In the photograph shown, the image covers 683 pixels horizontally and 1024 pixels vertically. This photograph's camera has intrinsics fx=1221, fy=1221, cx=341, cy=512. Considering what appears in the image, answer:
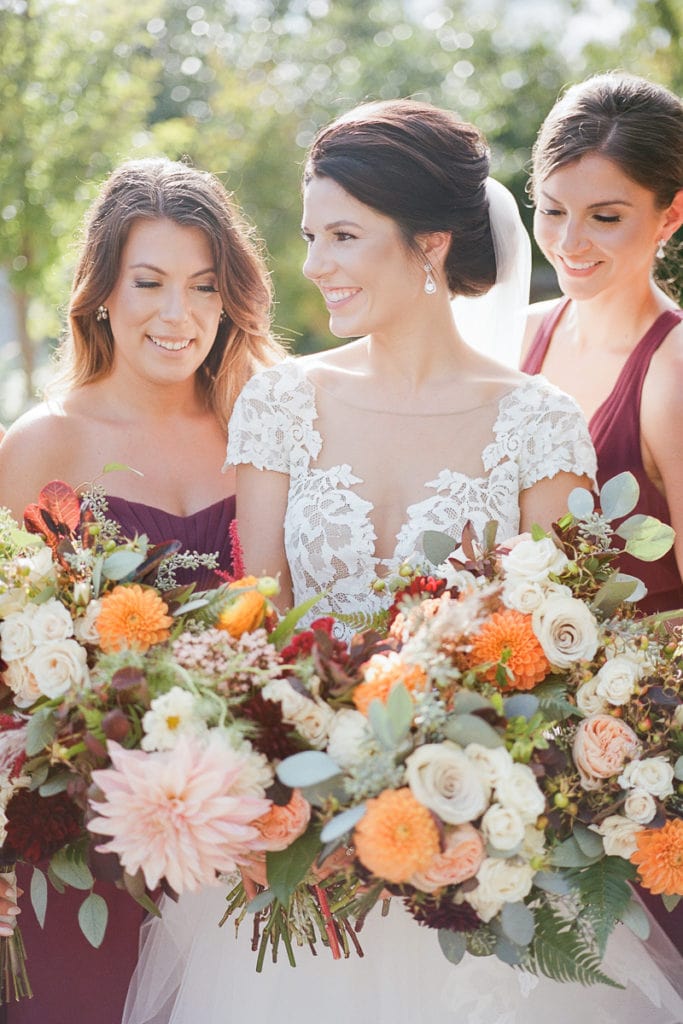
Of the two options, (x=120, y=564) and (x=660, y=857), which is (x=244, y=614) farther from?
(x=660, y=857)

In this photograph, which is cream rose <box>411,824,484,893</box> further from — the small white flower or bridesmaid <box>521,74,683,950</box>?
bridesmaid <box>521,74,683,950</box>

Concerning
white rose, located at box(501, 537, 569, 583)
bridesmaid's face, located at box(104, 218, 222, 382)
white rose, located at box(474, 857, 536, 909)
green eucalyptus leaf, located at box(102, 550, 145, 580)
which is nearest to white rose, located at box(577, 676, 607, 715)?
white rose, located at box(501, 537, 569, 583)

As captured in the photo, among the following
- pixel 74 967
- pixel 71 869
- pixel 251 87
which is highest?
pixel 251 87

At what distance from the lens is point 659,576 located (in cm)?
385

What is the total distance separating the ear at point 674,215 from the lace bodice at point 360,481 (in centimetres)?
85

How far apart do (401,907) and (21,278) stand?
8845 mm

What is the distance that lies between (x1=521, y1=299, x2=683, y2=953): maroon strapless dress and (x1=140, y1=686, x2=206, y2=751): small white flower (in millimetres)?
2008

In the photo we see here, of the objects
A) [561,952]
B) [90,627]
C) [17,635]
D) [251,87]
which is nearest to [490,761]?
[561,952]

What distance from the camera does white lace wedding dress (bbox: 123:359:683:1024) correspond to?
2.62 meters

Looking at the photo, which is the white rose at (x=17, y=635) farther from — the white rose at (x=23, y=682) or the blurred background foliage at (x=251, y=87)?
the blurred background foliage at (x=251, y=87)

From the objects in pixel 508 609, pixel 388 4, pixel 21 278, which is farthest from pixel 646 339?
pixel 388 4

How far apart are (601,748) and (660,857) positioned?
0.73ft

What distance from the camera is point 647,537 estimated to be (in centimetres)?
247

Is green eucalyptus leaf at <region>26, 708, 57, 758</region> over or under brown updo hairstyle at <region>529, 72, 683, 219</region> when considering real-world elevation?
under
